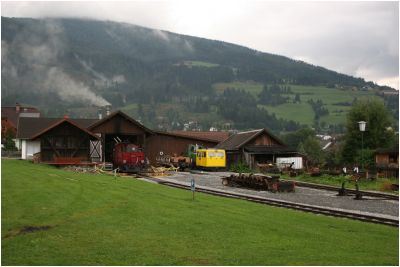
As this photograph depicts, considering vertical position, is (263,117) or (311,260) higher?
(263,117)

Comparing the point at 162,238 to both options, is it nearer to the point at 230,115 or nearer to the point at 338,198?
the point at 338,198

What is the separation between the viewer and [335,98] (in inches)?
7338

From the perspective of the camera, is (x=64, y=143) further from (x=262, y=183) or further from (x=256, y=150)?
(x=262, y=183)

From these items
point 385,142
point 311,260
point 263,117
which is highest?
point 263,117

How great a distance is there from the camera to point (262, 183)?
3259 centimetres

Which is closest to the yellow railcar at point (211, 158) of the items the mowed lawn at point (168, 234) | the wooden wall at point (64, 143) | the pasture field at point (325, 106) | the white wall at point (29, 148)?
the wooden wall at point (64, 143)

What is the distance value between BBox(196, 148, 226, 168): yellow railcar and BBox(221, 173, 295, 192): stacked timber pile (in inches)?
600

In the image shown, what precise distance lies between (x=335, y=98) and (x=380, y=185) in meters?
158

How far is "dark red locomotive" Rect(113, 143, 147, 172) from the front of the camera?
151ft

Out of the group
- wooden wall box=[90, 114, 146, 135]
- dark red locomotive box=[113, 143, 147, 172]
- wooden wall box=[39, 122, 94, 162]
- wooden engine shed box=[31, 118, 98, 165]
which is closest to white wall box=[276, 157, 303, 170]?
dark red locomotive box=[113, 143, 147, 172]

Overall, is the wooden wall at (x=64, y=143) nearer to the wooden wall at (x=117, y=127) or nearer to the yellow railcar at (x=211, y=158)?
the wooden wall at (x=117, y=127)

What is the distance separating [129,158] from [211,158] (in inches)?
358

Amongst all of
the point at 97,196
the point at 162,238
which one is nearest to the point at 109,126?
the point at 97,196

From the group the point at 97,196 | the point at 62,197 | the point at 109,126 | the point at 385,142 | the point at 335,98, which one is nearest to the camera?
the point at 62,197
